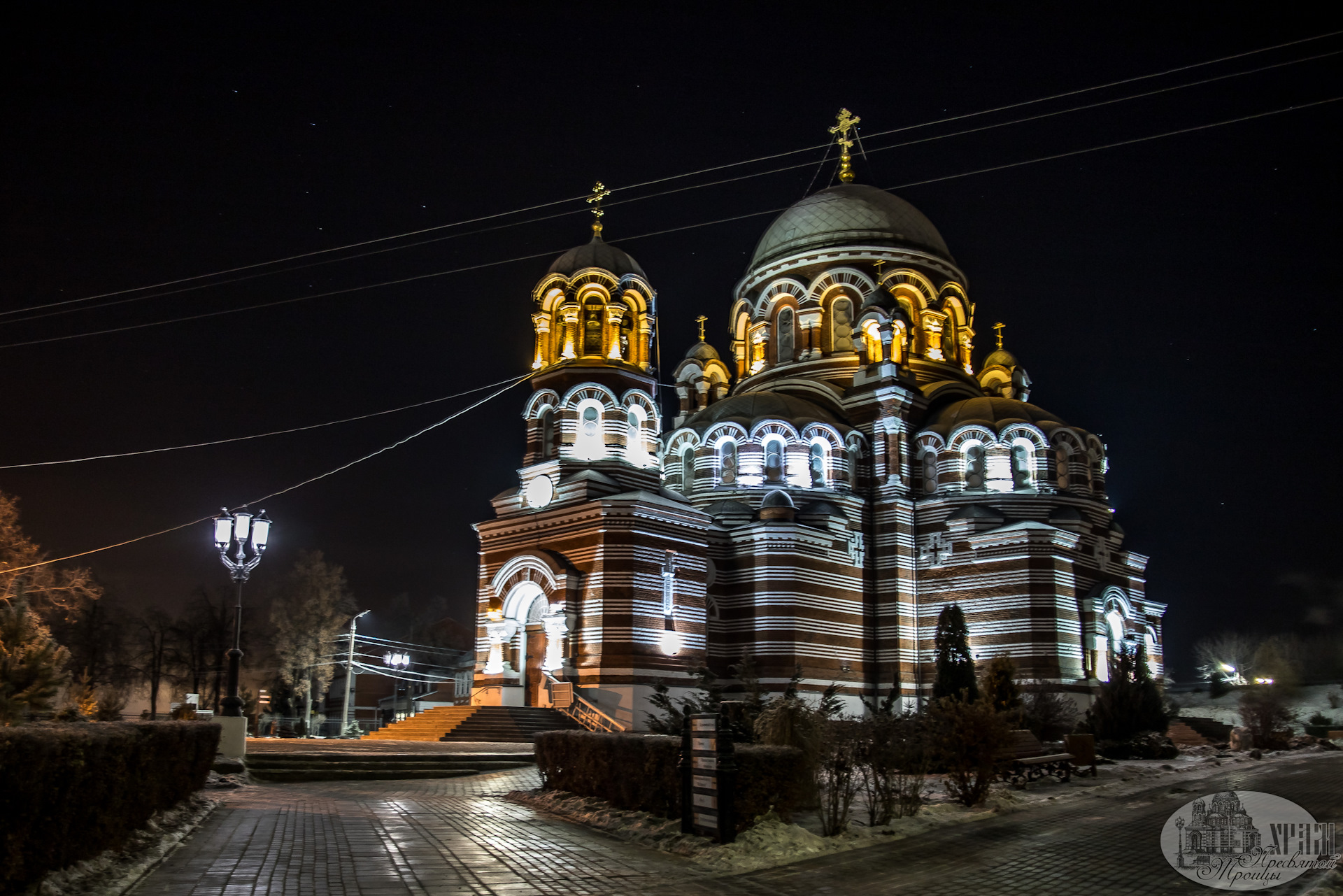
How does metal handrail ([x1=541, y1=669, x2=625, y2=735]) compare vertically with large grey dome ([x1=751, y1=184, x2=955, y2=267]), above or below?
below

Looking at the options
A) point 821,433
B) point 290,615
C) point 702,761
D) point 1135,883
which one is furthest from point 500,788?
point 290,615

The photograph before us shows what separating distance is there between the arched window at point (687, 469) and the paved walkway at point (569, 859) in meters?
21.7

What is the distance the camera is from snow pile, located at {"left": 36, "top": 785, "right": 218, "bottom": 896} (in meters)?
7.74

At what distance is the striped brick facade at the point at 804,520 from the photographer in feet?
93.9

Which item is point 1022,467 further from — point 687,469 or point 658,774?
point 658,774

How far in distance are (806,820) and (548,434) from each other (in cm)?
2061

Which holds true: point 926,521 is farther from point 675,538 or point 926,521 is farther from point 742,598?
point 675,538

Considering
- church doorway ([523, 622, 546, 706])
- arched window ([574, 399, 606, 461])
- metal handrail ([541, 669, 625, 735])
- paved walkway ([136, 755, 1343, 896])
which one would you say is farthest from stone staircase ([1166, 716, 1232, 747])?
arched window ([574, 399, 606, 461])

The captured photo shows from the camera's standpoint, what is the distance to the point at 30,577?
99.5ft

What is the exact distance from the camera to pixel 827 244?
4006 cm

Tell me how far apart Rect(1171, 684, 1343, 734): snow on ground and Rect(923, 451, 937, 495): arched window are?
10705 mm

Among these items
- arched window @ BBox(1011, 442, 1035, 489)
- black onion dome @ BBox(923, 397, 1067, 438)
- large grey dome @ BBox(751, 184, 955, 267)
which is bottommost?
arched window @ BBox(1011, 442, 1035, 489)

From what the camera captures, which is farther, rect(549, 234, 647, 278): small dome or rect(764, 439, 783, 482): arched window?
rect(764, 439, 783, 482): arched window

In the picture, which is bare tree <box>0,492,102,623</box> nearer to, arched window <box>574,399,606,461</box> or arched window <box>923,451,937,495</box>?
arched window <box>574,399,606,461</box>
